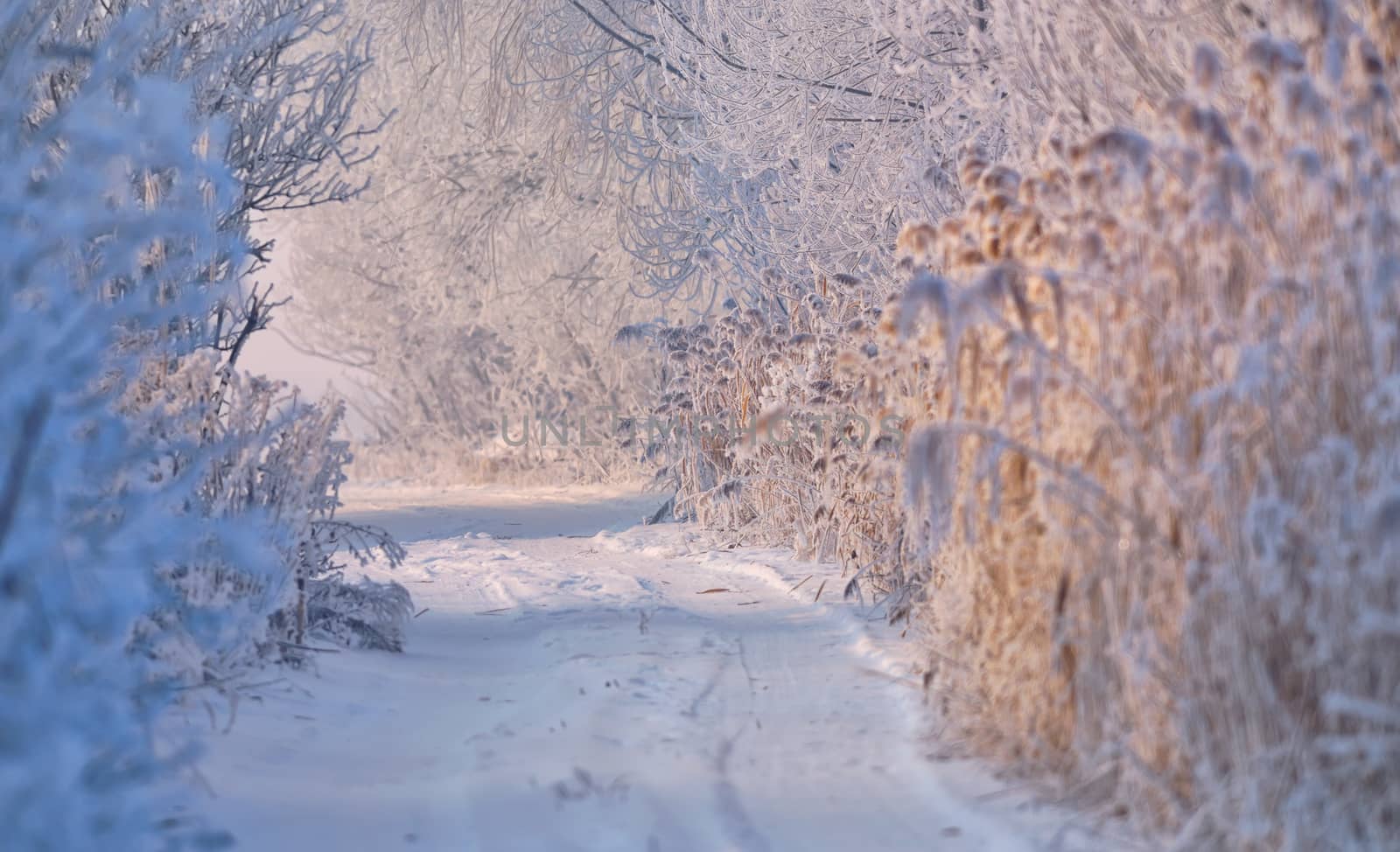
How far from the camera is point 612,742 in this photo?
3.28 m

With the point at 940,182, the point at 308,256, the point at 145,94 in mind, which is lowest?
the point at 145,94

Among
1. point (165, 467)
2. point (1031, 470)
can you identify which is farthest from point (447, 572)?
point (1031, 470)

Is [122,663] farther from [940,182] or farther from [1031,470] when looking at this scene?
[940,182]

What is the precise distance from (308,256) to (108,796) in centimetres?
1752

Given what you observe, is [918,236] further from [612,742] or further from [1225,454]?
[612,742]

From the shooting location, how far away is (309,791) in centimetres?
285

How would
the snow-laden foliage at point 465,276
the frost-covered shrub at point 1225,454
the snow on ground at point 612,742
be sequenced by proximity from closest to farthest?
the frost-covered shrub at point 1225,454
the snow on ground at point 612,742
the snow-laden foliage at point 465,276

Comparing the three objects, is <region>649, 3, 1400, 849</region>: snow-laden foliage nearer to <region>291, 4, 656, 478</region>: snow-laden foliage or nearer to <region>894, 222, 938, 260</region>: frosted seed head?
<region>894, 222, 938, 260</region>: frosted seed head

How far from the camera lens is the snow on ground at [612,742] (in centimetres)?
259

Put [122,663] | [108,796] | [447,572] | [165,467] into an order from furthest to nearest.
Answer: [447,572] < [165,467] < [122,663] < [108,796]

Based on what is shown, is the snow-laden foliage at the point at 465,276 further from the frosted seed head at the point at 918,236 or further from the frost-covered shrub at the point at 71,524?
the frost-covered shrub at the point at 71,524

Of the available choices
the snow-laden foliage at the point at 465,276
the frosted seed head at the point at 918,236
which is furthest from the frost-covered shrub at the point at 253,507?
the snow-laden foliage at the point at 465,276

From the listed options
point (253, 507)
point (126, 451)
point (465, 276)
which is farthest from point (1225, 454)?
point (465, 276)

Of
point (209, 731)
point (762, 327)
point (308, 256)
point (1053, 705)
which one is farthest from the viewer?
point (308, 256)
